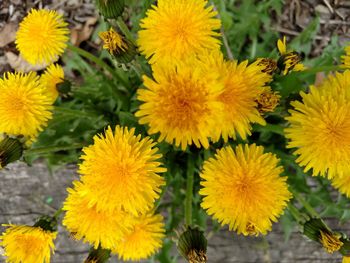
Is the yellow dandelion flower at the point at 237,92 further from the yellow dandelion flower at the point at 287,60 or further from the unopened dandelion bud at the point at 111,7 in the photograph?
the unopened dandelion bud at the point at 111,7

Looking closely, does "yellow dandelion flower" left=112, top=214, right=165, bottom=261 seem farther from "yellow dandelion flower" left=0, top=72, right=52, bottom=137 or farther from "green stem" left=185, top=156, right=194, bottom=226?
"yellow dandelion flower" left=0, top=72, right=52, bottom=137

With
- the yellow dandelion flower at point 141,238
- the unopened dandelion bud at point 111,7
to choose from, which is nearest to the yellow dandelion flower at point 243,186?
the yellow dandelion flower at point 141,238

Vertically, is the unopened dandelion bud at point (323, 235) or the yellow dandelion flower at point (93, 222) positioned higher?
the yellow dandelion flower at point (93, 222)

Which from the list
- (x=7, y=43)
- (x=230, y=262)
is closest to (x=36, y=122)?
(x=7, y=43)

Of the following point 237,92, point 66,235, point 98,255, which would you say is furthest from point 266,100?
point 66,235

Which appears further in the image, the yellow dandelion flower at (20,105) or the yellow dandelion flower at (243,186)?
the yellow dandelion flower at (20,105)

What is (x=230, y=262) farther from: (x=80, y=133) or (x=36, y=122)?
(x=36, y=122)

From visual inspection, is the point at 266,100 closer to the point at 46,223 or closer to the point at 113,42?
the point at 113,42
